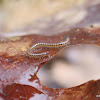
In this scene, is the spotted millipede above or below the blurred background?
below

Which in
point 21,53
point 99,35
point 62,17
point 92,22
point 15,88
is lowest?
point 15,88

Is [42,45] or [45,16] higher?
[45,16]

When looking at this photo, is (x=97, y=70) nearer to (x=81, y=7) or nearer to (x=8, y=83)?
(x=8, y=83)

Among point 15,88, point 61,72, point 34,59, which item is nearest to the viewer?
point 15,88

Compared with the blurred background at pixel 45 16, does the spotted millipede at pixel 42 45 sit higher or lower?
lower

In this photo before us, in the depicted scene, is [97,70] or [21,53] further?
[21,53]

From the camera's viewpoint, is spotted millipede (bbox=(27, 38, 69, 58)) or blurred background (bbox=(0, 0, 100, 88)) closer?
spotted millipede (bbox=(27, 38, 69, 58))

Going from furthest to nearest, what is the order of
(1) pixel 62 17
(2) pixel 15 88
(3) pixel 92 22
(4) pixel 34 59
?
(1) pixel 62 17, (3) pixel 92 22, (4) pixel 34 59, (2) pixel 15 88

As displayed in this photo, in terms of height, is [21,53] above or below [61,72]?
above

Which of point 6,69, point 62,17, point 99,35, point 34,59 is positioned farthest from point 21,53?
point 62,17

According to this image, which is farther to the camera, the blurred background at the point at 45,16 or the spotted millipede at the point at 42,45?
the blurred background at the point at 45,16

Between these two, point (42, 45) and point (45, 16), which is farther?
point (45, 16)
